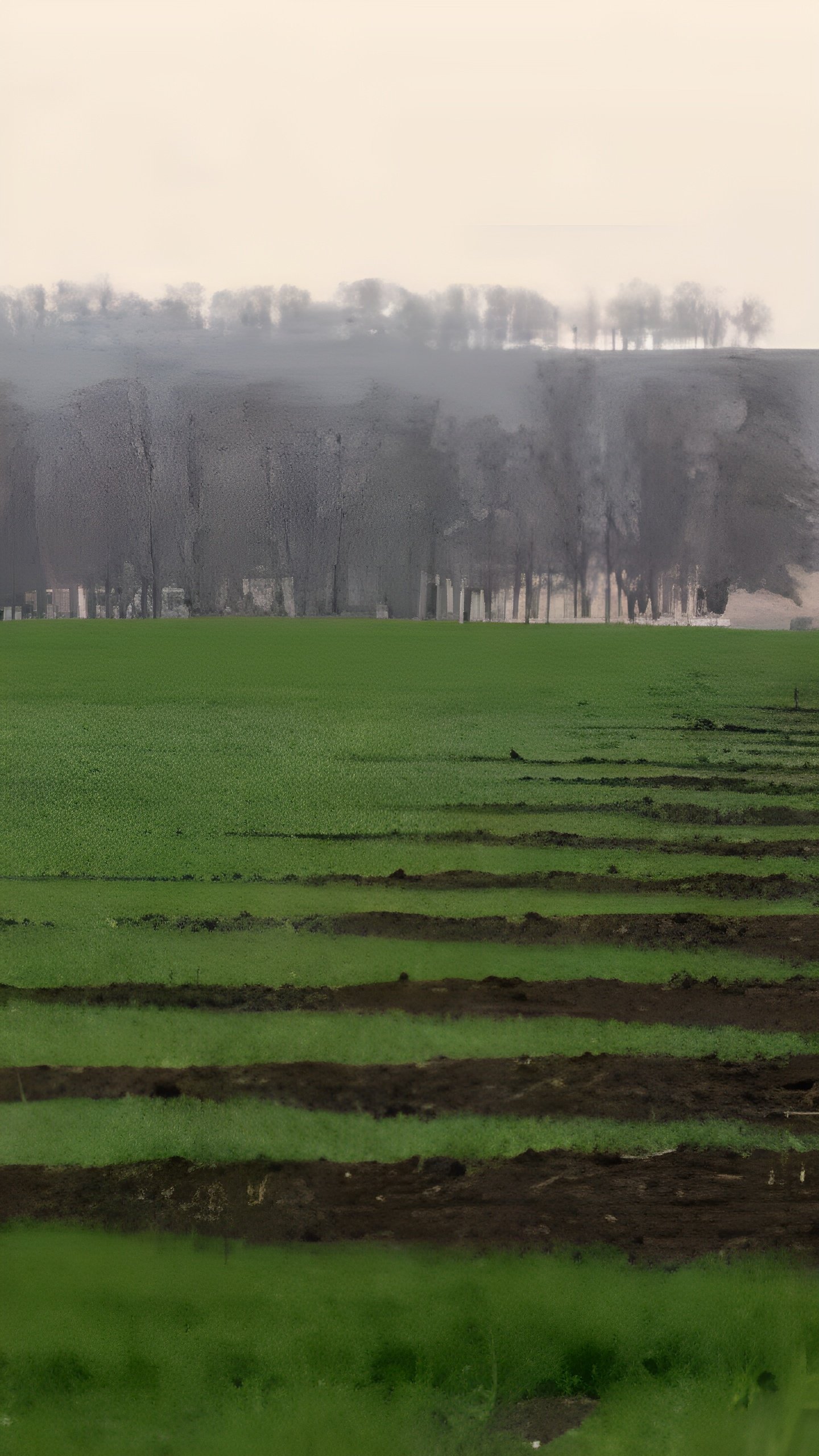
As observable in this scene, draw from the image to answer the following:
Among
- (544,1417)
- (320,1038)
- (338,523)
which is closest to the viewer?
(544,1417)

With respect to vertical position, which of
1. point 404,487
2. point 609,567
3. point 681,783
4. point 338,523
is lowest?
point 681,783

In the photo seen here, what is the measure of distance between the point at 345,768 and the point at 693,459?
718 cm

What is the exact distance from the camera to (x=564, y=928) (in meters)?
3.90

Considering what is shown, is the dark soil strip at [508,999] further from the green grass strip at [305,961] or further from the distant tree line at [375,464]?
the distant tree line at [375,464]

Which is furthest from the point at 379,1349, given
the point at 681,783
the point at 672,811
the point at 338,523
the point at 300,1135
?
the point at 338,523

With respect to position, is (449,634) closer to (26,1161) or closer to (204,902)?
(204,902)

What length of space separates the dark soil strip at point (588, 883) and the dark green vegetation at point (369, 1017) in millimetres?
23

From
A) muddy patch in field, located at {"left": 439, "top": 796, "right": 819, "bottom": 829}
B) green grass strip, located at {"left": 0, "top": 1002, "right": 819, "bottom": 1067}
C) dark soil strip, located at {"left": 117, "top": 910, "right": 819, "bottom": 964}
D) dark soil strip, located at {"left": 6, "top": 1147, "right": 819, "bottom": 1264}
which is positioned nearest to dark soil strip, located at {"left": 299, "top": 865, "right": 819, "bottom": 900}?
dark soil strip, located at {"left": 117, "top": 910, "right": 819, "bottom": 964}

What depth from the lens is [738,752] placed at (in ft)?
26.0

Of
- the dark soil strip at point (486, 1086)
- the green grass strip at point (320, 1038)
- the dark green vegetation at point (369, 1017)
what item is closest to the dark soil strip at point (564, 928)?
the dark green vegetation at point (369, 1017)

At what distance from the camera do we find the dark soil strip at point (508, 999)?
3043 mm

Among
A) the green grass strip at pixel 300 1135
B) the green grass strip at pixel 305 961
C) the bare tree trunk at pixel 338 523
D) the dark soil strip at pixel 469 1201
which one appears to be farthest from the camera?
the bare tree trunk at pixel 338 523

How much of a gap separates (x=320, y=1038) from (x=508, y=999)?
1.80 ft

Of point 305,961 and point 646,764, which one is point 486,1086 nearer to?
point 305,961
